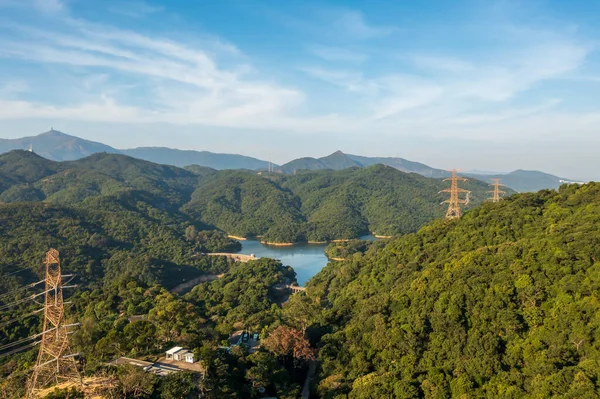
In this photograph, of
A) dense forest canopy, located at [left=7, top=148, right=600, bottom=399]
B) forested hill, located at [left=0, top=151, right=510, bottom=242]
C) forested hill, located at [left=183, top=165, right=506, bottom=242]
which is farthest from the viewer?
forested hill, located at [left=0, top=151, right=510, bottom=242]

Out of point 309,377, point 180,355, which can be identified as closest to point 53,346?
point 180,355

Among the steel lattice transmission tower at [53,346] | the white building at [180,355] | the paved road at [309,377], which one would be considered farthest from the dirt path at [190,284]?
the steel lattice transmission tower at [53,346]

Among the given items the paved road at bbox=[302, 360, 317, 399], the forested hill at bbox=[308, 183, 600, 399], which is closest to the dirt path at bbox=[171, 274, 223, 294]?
the forested hill at bbox=[308, 183, 600, 399]

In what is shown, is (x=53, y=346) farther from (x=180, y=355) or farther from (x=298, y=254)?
(x=298, y=254)

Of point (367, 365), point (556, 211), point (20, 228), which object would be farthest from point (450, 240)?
point (20, 228)

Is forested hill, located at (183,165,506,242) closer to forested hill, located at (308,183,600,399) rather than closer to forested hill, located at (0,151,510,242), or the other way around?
forested hill, located at (0,151,510,242)

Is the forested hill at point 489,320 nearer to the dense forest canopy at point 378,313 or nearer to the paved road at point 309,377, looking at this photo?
the dense forest canopy at point 378,313
